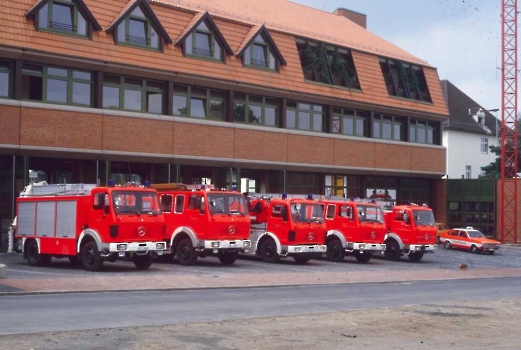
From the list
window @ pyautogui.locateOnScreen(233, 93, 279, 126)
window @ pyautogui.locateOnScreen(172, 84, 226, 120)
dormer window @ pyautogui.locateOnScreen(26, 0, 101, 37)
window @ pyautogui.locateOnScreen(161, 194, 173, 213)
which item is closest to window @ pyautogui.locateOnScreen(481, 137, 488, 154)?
window @ pyautogui.locateOnScreen(233, 93, 279, 126)

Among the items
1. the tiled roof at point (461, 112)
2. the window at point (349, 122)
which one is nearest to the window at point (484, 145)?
the tiled roof at point (461, 112)

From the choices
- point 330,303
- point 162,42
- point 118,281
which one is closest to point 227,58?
point 162,42

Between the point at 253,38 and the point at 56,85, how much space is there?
11333 millimetres

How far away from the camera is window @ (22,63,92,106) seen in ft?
111

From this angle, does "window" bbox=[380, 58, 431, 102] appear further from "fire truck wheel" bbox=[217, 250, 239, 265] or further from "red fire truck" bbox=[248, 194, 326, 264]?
"fire truck wheel" bbox=[217, 250, 239, 265]

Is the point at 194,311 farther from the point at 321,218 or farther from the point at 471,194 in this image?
the point at 471,194

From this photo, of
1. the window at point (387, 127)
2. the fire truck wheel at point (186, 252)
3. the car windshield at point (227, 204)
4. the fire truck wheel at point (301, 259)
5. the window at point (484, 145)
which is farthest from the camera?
the window at point (484, 145)

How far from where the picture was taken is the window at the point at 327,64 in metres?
45.8

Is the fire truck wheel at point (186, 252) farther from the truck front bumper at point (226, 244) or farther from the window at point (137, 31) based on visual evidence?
the window at point (137, 31)

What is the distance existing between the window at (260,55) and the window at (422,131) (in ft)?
41.6

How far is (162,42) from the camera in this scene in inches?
1510

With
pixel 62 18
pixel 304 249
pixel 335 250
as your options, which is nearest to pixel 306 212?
pixel 304 249

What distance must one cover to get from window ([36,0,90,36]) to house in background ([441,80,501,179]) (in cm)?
4459

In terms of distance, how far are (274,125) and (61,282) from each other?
2395cm
